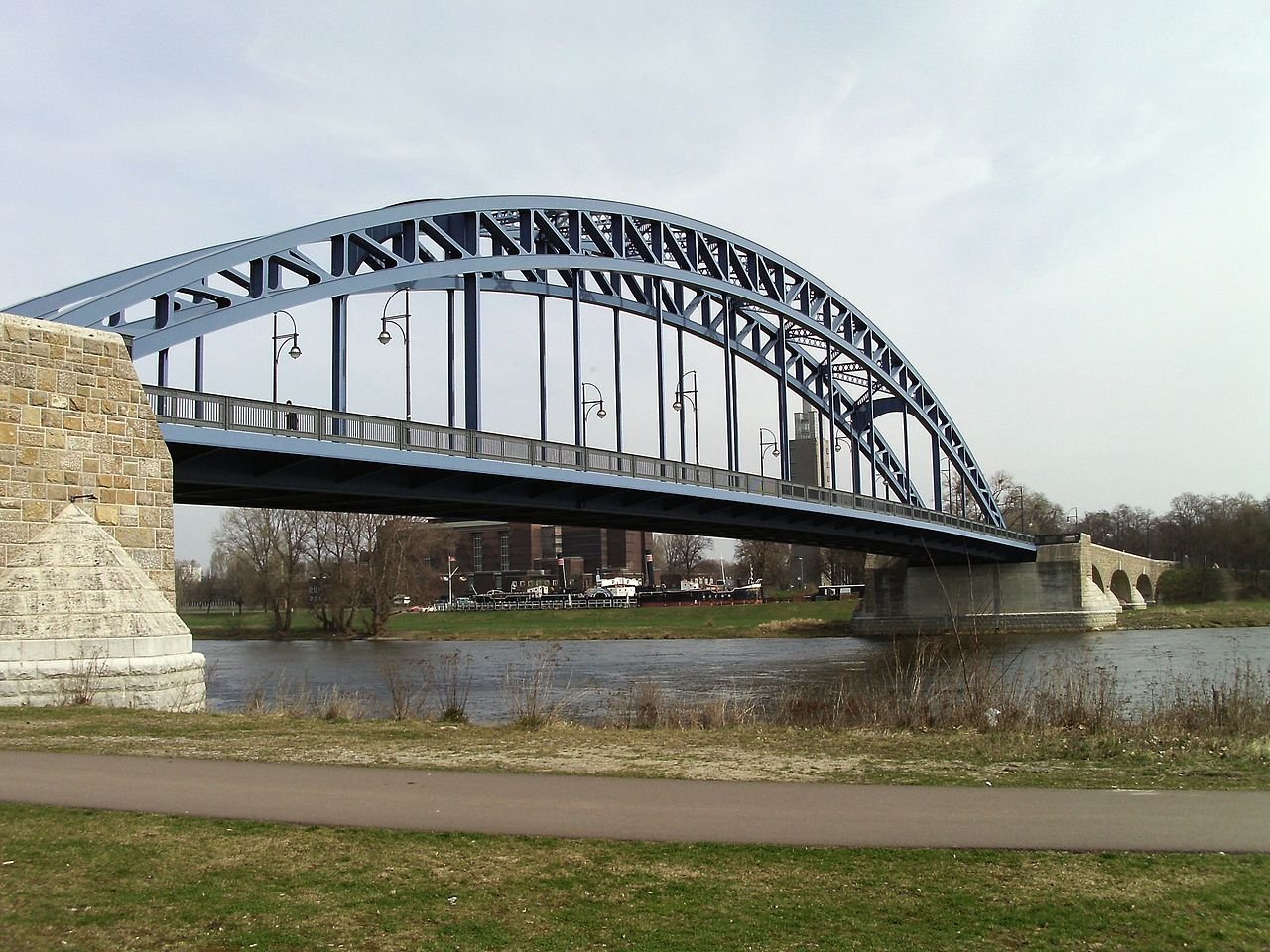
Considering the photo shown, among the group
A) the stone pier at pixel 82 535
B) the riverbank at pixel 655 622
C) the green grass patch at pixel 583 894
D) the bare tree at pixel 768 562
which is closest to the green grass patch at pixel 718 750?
the stone pier at pixel 82 535

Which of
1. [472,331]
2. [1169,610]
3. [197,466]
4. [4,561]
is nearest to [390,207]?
[472,331]

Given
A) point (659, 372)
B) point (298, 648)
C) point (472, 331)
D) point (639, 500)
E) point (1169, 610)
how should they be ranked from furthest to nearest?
point (1169, 610), point (298, 648), point (659, 372), point (639, 500), point (472, 331)

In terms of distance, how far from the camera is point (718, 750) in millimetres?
11672

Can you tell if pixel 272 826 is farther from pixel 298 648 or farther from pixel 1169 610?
pixel 1169 610

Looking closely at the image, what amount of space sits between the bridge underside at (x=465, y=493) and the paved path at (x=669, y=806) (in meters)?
13.5

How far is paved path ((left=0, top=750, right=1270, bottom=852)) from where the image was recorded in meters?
7.42

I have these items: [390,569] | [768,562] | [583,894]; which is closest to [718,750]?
[583,894]

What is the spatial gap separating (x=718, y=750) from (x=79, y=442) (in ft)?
37.0

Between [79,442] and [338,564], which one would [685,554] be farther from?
[79,442]

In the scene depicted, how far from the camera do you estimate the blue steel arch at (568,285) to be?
77.6ft

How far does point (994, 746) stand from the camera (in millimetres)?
11648

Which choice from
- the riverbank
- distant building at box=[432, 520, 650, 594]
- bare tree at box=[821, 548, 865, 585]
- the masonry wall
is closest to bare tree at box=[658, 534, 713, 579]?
distant building at box=[432, 520, 650, 594]

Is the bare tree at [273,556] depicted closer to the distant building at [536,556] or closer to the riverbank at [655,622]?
the riverbank at [655,622]

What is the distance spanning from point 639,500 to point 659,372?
9596 millimetres
